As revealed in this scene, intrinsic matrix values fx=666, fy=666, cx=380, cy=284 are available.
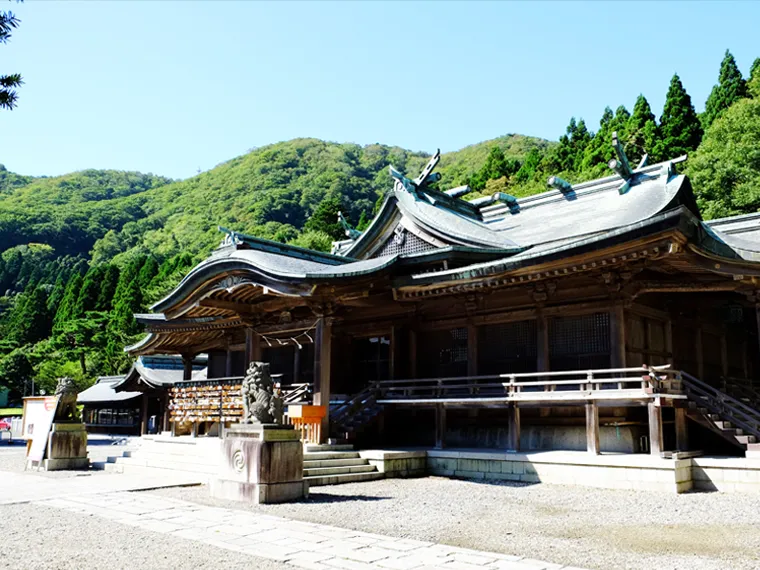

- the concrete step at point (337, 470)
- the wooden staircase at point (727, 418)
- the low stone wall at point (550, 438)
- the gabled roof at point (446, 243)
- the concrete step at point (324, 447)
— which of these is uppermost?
the gabled roof at point (446, 243)

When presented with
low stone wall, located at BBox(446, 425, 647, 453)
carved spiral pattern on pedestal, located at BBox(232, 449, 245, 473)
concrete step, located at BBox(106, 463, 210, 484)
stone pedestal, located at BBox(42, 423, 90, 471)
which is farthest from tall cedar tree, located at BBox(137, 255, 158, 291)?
carved spiral pattern on pedestal, located at BBox(232, 449, 245, 473)

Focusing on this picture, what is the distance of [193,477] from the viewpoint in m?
14.2

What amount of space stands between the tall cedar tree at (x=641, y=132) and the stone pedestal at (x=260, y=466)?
44320 mm

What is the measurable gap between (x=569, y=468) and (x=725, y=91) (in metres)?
48.1

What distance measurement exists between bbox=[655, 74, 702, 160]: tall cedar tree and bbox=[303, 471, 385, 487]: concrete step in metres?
43.7

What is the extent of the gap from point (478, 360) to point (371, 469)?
159 inches

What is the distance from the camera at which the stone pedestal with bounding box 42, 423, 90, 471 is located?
16.4 metres

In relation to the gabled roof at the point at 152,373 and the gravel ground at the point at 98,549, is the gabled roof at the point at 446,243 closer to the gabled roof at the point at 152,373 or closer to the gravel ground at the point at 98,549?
the gravel ground at the point at 98,549

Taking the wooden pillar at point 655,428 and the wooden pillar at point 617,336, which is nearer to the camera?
the wooden pillar at point 655,428

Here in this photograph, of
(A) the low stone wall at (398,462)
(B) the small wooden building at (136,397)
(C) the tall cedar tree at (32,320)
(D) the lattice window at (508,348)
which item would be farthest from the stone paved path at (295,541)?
(C) the tall cedar tree at (32,320)

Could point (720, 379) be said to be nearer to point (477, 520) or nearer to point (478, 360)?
point (478, 360)

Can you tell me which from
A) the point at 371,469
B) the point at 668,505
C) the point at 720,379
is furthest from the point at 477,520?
the point at 720,379

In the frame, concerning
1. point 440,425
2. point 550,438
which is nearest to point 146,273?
point 440,425

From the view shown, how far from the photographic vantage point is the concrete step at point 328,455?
1389 cm
